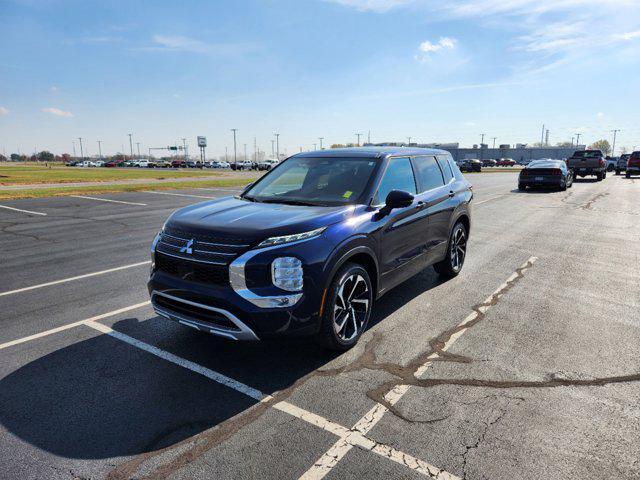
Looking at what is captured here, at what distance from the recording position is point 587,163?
2789 cm

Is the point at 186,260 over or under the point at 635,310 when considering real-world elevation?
over

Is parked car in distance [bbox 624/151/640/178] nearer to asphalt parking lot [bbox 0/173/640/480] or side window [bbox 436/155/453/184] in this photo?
asphalt parking lot [bbox 0/173/640/480]

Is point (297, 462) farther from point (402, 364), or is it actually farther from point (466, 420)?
point (402, 364)

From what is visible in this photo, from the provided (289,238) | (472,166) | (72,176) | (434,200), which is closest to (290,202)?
(289,238)

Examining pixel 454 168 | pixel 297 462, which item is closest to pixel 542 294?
pixel 454 168

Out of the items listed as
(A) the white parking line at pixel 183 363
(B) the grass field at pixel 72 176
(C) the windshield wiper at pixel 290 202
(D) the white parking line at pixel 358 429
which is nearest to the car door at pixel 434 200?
(C) the windshield wiper at pixel 290 202

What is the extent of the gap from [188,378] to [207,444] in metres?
0.87

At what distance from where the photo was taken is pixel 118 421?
294 cm

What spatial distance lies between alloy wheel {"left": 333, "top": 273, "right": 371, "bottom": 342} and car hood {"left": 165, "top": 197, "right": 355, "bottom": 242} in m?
0.61

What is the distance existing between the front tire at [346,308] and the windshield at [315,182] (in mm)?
770

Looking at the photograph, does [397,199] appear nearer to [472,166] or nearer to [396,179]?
[396,179]

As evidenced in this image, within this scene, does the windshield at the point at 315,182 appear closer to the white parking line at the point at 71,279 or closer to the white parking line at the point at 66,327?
the white parking line at the point at 66,327

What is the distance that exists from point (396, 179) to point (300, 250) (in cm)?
192

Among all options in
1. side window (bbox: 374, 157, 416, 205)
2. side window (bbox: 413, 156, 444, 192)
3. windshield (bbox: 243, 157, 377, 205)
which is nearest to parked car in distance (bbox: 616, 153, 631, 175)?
side window (bbox: 413, 156, 444, 192)
